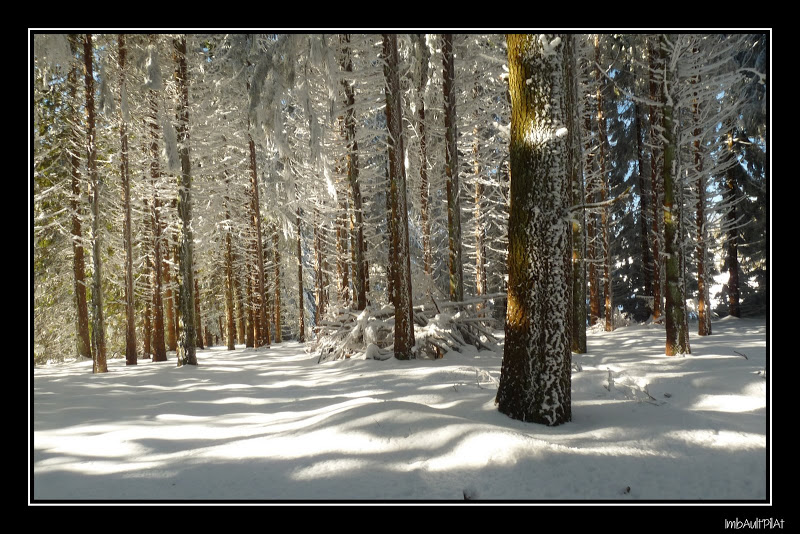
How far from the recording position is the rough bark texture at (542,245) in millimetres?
3859

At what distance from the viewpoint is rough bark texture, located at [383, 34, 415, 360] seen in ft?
28.6

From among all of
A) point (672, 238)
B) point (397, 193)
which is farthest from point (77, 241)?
point (672, 238)

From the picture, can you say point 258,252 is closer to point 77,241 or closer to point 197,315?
point 77,241

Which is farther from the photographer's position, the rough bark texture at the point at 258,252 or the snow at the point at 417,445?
the rough bark texture at the point at 258,252

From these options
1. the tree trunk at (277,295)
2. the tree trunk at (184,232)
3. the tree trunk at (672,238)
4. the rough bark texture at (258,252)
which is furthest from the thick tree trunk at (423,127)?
the tree trunk at (277,295)

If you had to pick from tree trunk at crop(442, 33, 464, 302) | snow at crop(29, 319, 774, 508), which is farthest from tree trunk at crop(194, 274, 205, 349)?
snow at crop(29, 319, 774, 508)

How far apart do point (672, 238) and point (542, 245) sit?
6.06m

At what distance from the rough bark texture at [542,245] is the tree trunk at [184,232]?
947 centimetres

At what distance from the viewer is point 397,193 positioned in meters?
8.77

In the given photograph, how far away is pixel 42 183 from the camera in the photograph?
43.8 ft

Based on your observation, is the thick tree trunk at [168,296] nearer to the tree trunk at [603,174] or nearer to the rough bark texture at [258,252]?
the rough bark texture at [258,252]

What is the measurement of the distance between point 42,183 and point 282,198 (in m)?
7.77
